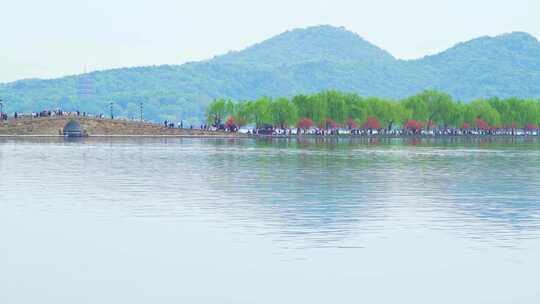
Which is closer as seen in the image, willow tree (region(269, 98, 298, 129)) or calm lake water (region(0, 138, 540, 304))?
calm lake water (region(0, 138, 540, 304))

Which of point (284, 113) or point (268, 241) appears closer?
point (268, 241)

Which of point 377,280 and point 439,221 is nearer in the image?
point 377,280

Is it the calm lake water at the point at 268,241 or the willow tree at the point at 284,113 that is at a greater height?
the willow tree at the point at 284,113

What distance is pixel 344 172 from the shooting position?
62.7 metres

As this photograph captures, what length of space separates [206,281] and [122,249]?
520 cm

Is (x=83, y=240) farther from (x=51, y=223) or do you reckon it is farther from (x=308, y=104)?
(x=308, y=104)

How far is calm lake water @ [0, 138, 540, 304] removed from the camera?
2139 centimetres

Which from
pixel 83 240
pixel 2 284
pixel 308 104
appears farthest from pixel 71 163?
pixel 308 104

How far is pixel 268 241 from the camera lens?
27859 millimetres

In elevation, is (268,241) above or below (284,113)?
below

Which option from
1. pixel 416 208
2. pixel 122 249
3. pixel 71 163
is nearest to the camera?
pixel 122 249

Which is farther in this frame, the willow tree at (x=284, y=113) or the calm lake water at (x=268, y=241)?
the willow tree at (x=284, y=113)

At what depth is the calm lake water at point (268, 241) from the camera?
21391 mm

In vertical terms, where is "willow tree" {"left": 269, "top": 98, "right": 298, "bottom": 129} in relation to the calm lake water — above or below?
above
